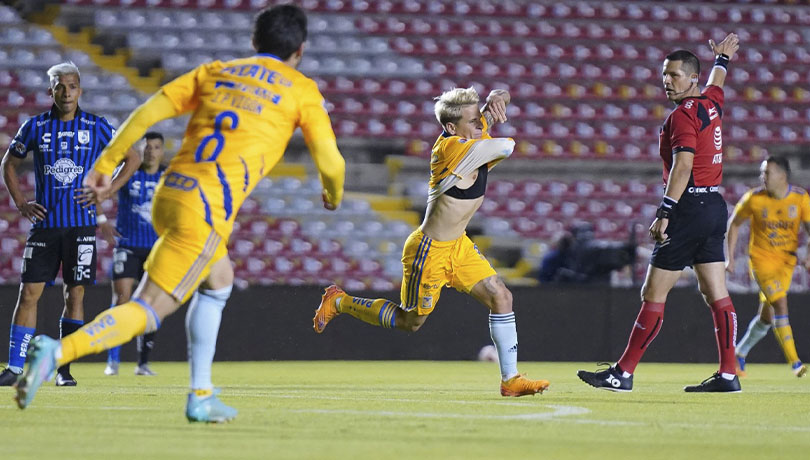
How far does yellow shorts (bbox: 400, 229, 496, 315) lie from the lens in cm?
705

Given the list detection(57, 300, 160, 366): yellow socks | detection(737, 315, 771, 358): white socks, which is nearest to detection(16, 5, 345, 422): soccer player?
detection(57, 300, 160, 366): yellow socks

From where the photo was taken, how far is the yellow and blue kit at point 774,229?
10.7 metres

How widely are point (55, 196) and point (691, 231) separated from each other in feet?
13.1

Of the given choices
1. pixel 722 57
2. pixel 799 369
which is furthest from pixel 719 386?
pixel 799 369

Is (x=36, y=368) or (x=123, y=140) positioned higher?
(x=123, y=140)

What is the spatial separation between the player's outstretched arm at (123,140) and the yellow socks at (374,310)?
2.82m

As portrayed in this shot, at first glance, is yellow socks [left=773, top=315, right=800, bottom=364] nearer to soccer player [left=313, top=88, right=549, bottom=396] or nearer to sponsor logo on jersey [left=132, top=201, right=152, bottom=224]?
soccer player [left=313, top=88, right=549, bottom=396]

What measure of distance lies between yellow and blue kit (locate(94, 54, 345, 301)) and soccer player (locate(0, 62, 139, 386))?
2.94 metres

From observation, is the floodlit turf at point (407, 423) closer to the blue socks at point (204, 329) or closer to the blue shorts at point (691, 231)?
A: the blue socks at point (204, 329)

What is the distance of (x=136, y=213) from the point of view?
10.2 metres

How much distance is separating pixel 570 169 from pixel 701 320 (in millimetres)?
4528

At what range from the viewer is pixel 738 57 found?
18.9 m

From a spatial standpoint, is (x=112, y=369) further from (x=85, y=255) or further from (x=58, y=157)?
(x=58, y=157)

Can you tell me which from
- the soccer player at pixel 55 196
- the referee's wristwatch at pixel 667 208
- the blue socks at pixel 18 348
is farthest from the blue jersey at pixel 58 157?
the referee's wristwatch at pixel 667 208
